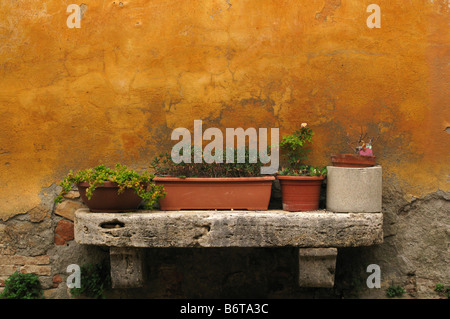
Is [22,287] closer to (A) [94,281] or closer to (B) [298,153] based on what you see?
(A) [94,281]

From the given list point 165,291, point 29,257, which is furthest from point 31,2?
point 165,291

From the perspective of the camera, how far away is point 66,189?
322 cm

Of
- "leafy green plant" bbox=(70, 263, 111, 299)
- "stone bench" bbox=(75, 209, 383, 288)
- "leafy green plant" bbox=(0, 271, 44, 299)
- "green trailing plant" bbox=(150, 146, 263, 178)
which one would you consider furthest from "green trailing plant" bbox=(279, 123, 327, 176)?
"leafy green plant" bbox=(0, 271, 44, 299)

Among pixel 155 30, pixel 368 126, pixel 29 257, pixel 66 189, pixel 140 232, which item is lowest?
pixel 29 257

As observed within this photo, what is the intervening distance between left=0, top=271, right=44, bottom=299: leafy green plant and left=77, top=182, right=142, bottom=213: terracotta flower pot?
0.81m

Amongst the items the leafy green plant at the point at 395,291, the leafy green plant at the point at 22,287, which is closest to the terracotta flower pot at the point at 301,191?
the leafy green plant at the point at 395,291

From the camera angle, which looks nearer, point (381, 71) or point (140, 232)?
point (140, 232)

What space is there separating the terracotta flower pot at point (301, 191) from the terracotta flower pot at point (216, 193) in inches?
5.5

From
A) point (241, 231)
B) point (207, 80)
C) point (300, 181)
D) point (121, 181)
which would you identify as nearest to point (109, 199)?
point (121, 181)

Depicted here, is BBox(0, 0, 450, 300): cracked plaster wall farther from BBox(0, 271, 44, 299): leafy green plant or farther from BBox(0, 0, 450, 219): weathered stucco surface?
BBox(0, 271, 44, 299): leafy green plant

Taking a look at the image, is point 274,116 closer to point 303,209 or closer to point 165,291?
point 303,209

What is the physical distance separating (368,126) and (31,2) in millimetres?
2832

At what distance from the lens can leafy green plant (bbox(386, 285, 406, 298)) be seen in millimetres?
3480

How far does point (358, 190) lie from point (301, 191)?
0.40 meters
